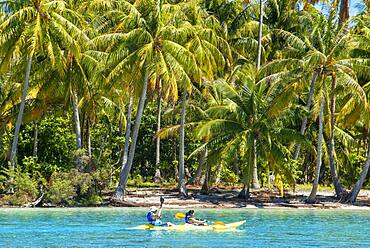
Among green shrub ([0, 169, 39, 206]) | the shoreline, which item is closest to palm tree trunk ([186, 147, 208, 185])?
the shoreline

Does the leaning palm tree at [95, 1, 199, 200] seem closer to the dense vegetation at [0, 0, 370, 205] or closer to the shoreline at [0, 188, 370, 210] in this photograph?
the dense vegetation at [0, 0, 370, 205]

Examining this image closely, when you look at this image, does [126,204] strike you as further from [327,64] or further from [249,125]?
[327,64]

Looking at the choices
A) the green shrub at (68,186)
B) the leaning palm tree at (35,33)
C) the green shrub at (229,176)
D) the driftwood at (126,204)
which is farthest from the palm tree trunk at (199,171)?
the leaning palm tree at (35,33)

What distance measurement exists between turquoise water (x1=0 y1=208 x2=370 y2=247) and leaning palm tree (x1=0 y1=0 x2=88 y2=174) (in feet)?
24.7

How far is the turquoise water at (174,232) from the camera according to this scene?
22.2 metres

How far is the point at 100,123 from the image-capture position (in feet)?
171

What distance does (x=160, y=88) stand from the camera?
136ft

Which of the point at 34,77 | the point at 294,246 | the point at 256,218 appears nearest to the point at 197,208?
the point at 256,218

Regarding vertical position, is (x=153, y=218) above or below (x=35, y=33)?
below

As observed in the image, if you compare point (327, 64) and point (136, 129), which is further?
point (327, 64)

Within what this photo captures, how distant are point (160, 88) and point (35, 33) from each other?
9111 millimetres

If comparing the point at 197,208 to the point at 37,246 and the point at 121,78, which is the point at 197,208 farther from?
the point at 37,246

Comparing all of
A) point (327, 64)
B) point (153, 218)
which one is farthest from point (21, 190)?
point (327, 64)

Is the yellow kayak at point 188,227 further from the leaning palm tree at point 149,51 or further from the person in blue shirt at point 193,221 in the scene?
the leaning palm tree at point 149,51
